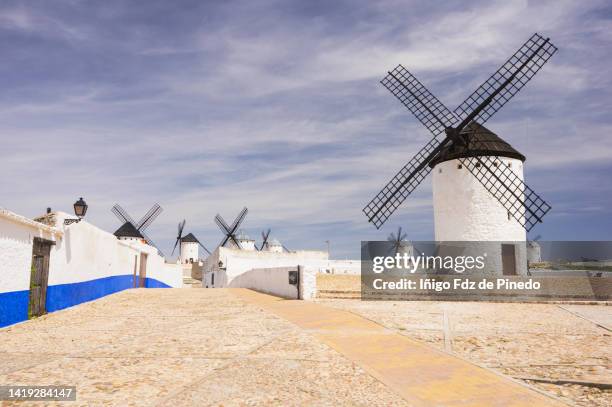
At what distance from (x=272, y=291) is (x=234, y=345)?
1178 cm

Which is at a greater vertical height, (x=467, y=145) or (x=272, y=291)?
(x=467, y=145)

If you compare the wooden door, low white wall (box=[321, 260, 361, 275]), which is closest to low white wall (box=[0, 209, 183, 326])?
the wooden door

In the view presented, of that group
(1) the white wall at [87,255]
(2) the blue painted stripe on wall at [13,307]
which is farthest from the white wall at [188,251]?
(2) the blue painted stripe on wall at [13,307]

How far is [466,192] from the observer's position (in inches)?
753

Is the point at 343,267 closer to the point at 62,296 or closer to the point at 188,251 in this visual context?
the point at 62,296

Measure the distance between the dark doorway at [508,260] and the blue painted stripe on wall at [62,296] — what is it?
655 inches

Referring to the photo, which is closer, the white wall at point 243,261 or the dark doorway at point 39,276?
the dark doorway at point 39,276

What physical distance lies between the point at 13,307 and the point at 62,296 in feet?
10.4

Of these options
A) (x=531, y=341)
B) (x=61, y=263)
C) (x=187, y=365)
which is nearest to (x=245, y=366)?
(x=187, y=365)

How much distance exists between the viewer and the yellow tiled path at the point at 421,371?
4066 mm

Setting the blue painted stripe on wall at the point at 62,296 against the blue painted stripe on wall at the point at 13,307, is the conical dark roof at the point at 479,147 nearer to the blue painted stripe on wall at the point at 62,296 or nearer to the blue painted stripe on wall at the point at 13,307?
the blue painted stripe on wall at the point at 62,296

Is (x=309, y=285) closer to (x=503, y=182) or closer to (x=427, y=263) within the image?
(x=427, y=263)

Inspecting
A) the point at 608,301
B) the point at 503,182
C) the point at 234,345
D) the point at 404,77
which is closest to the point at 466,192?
the point at 503,182

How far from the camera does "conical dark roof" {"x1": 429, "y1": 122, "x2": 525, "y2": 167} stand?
750 inches
